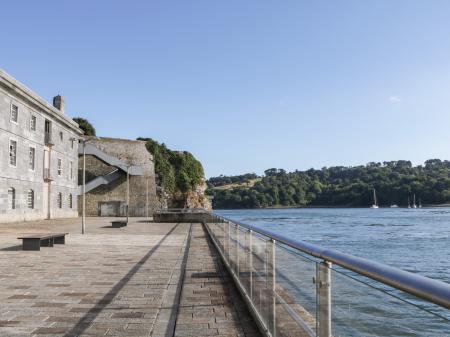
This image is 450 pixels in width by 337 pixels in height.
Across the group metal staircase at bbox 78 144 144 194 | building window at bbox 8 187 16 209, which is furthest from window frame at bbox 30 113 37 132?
metal staircase at bbox 78 144 144 194

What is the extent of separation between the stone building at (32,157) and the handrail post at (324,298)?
914 inches

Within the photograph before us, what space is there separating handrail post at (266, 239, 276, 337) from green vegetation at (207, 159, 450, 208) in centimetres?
12924

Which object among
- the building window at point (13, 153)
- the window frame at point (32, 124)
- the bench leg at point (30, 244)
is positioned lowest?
the bench leg at point (30, 244)

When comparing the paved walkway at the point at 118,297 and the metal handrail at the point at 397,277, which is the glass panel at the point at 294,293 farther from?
the paved walkway at the point at 118,297

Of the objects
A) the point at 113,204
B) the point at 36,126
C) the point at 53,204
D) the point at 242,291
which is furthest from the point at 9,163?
the point at 242,291

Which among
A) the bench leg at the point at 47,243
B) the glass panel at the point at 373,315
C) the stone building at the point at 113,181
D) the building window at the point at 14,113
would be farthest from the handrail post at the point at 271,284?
the stone building at the point at 113,181

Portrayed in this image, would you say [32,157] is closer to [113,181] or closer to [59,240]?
[113,181]

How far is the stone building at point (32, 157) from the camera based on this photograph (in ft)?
98.6

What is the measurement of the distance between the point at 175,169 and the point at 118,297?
7134 centimetres

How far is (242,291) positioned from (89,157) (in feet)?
159

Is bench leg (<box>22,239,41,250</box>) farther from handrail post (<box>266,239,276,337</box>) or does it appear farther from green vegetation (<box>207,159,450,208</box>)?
green vegetation (<box>207,159,450,208</box>)

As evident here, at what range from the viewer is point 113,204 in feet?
167

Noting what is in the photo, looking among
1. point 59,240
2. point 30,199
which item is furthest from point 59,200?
point 59,240

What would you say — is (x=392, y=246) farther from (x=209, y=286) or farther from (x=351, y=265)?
(x=351, y=265)
